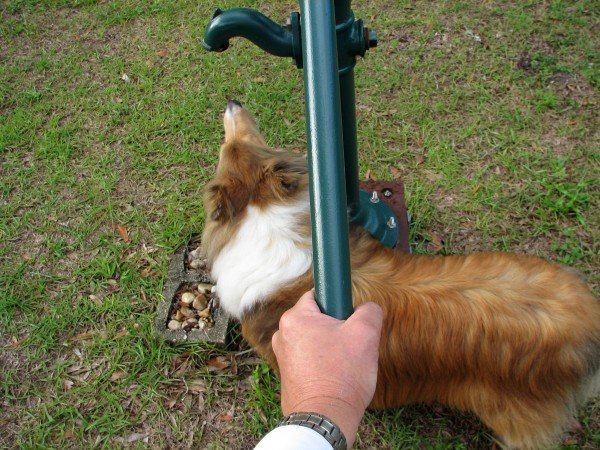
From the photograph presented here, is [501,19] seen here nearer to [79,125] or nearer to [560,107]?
[560,107]

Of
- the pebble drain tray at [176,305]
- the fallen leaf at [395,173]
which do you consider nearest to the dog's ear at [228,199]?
the pebble drain tray at [176,305]

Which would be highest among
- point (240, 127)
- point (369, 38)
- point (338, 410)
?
point (369, 38)

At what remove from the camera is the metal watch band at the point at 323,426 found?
38.1 inches

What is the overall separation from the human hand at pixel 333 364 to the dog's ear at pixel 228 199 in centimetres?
108

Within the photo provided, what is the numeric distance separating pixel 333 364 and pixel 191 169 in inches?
100

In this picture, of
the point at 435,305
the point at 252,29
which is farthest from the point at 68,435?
the point at 252,29

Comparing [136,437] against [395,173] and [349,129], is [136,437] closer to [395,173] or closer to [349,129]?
[349,129]

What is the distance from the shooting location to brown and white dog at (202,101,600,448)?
67.2 inches

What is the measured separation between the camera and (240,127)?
99.1 inches

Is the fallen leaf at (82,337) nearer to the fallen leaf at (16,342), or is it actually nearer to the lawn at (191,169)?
the lawn at (191,169)

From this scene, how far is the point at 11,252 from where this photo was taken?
3.10m

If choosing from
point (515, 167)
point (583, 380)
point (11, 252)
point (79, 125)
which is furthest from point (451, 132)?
point (11, 252)

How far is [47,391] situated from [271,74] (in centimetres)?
267

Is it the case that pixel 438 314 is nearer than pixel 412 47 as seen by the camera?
Yes
